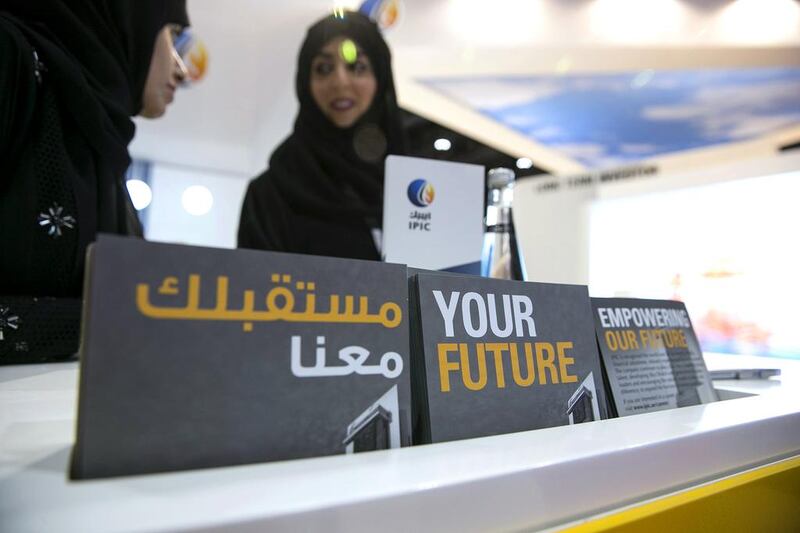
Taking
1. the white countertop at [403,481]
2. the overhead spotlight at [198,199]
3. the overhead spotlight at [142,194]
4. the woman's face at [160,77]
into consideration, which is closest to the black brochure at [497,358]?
the white countertop at [403,481]

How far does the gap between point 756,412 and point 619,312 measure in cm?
15

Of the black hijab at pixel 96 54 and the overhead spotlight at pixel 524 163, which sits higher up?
the overhead spotlight at pixel 524 163

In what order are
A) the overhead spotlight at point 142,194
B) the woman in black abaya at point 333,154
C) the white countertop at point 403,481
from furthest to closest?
the overhead spotlight at point 142,194 < the woman in black abaya at point 333,154 < the white countertop at point 403,481

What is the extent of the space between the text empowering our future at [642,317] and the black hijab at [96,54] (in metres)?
0.99

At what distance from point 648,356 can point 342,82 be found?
7.88 feet

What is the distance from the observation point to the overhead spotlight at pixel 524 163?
21.1 ft

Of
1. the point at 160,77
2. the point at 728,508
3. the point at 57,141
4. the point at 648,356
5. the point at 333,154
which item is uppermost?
the point at 333,154

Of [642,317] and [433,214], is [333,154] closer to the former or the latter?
[433,214]

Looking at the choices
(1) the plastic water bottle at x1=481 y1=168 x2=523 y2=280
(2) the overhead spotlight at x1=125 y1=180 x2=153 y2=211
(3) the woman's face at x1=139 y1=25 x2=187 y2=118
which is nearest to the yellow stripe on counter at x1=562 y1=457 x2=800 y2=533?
(1) the plastic water bottle at x1=481 y1=168 x2=523 y2=280

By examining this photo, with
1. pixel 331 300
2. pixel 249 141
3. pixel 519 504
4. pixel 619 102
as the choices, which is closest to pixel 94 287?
pixel 331 300

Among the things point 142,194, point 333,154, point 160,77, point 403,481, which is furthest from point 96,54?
point 142,194

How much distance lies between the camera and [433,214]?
0.66m

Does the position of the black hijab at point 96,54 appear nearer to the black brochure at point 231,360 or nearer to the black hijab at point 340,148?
the black brochure at point 231,360

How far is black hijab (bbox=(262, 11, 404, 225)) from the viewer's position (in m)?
2.45
